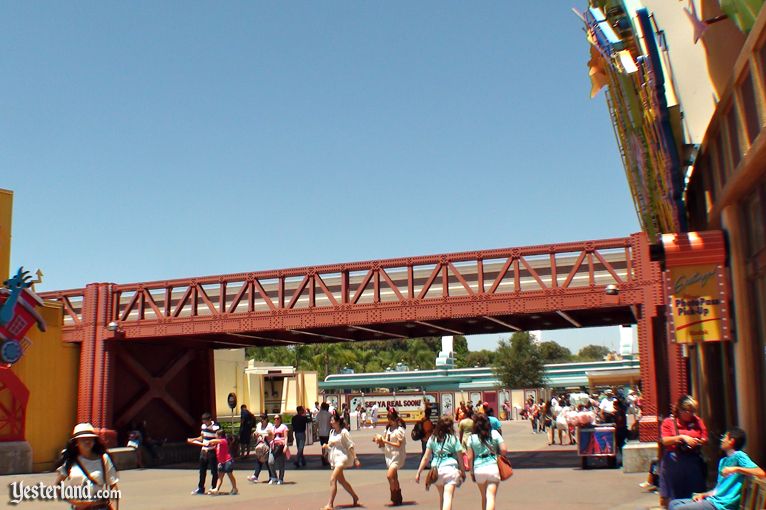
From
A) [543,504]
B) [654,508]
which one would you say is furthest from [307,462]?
[654,508]

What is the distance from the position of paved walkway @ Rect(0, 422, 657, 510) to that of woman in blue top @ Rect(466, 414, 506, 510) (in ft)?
10.3

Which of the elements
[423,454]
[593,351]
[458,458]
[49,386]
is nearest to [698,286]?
[458,458]

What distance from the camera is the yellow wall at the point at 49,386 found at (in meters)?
24.4

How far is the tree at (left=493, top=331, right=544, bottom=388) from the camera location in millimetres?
82500

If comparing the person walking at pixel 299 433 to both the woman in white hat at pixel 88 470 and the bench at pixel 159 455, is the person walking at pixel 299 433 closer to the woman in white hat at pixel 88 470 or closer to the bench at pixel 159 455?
the bench at pixel 159 455

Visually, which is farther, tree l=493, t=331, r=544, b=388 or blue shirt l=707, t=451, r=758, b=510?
tree l=493, t=331, r=544, b=388

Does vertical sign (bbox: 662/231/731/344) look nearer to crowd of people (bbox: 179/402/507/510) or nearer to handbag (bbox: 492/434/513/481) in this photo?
crowd of people (bbox: 179/402/507/510)

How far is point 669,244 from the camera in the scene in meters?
13.6

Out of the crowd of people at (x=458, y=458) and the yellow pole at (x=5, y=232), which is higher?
the yellow pole at (x=5, y=232)

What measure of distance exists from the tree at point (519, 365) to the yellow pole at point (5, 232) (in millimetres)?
61961

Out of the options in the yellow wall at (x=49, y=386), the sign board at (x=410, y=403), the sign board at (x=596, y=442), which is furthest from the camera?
the sign board at (x=410, y=403)

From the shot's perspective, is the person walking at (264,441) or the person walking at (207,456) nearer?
the person walking at (207,456)

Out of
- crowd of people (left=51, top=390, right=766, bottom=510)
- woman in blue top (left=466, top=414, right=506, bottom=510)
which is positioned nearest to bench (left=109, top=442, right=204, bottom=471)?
Result: crowd of people (left=51, top=390, right=766, bottom=510)

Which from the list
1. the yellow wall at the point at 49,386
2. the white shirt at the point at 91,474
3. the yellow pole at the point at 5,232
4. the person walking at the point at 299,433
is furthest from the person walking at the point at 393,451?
the yellow pole at the point at 5,232
